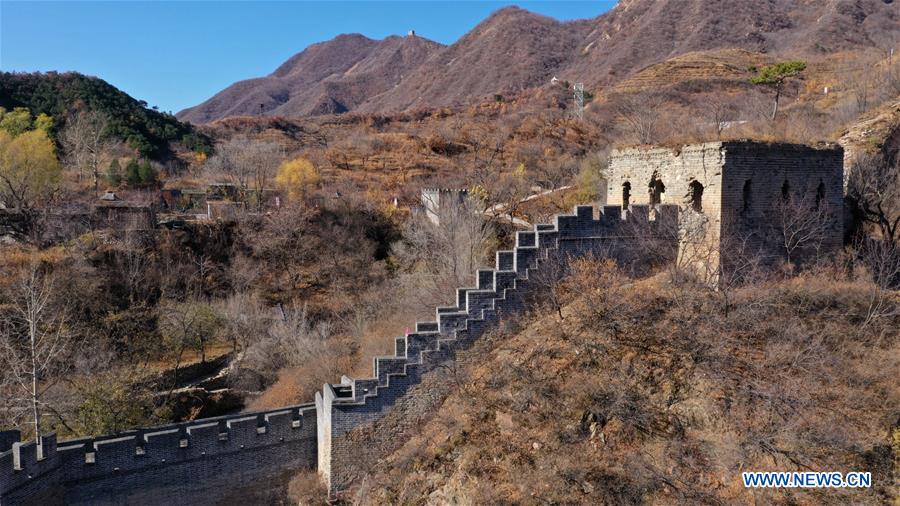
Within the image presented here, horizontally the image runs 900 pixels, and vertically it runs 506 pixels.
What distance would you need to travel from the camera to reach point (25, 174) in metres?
30.5

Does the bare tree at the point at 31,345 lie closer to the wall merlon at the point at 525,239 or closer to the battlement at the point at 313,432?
the battlement at the point at 313,432

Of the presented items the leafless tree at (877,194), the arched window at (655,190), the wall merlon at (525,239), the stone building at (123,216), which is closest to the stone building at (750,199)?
the arched window at (655,190)

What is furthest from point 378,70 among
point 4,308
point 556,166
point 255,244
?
point 4,308

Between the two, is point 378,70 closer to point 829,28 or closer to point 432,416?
point 829,28

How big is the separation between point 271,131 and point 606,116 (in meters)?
36.6

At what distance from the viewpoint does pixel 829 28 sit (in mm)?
79500

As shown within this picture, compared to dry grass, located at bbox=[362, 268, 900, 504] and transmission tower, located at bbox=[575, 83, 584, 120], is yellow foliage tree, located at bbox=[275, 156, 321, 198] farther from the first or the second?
transmission tower, located at bbox=[575, 83, 584, 120]

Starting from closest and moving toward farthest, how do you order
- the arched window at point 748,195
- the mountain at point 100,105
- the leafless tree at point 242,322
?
the arched window at point 748,195 → the leafless tree at point 242,322 → the mountain at point 100,105

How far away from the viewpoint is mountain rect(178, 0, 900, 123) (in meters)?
83.5

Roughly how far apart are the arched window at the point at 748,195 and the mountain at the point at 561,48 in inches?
2492

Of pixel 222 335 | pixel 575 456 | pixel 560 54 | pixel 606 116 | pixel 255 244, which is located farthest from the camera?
pixel 560 54

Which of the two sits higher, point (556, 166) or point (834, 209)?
point (556, 166)

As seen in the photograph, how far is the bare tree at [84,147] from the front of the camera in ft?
130

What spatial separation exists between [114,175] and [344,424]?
35.6m
